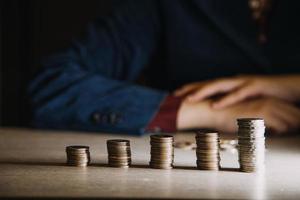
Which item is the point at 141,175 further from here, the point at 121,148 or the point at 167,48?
the point at 167,48

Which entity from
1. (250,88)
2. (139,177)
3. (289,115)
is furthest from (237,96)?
(139,177)

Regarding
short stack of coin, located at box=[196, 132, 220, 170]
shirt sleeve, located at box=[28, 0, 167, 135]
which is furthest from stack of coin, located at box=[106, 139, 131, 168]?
shirt sleeve, located at box=[28, 0, 167, 135]

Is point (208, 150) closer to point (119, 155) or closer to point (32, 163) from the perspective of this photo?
point (119, 155)

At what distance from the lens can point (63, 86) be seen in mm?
1898

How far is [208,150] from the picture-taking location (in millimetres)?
1126

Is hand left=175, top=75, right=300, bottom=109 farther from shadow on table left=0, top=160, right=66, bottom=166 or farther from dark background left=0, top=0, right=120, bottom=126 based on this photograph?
dark background left=0, top=0, right=120, bottom=126

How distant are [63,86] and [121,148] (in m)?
0.78

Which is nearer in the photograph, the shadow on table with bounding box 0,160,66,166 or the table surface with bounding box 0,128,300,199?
the table surface with bounding box 0,128,300,199

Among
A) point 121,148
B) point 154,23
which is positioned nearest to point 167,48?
point 154,23

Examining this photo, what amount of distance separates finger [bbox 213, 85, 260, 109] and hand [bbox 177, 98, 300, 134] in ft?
0.05

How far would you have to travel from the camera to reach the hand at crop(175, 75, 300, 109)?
1.86 m

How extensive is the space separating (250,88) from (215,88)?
0.10m

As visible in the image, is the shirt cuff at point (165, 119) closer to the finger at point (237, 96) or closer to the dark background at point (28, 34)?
the finger at point (237, 96)

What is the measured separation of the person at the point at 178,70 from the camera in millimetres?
1815
